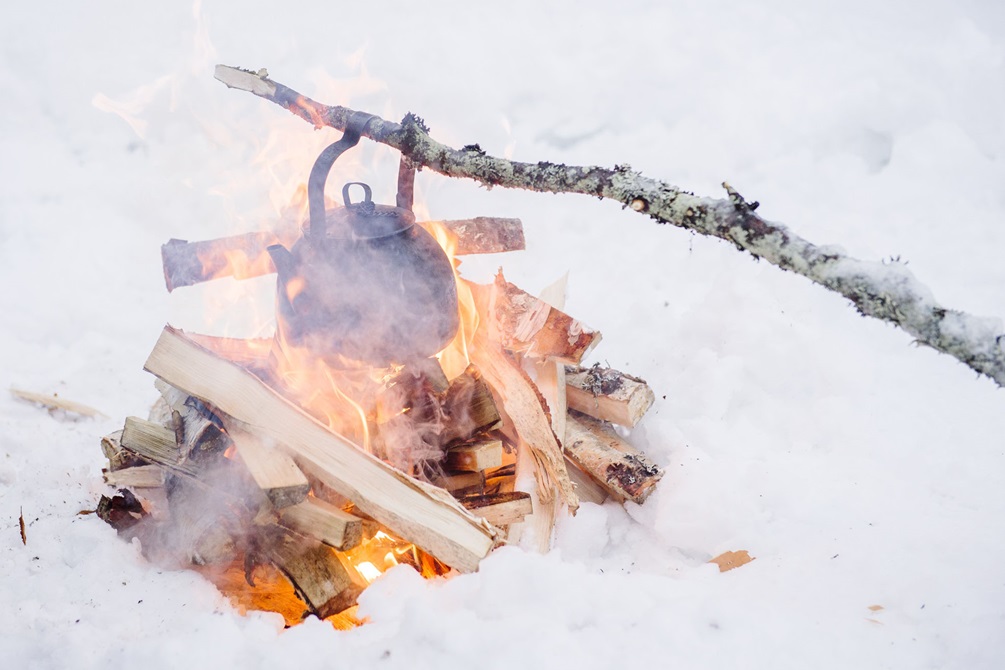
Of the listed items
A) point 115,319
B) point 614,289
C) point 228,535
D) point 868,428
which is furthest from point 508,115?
point 228,535

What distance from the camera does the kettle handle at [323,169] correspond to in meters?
2.00

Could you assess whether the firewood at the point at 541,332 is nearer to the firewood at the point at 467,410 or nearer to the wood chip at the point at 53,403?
the firewood at the point at 467,410

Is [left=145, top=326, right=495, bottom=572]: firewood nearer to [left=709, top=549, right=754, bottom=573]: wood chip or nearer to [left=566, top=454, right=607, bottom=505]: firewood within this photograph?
[left=566, top=454, right=607, bottom=505]: firewood

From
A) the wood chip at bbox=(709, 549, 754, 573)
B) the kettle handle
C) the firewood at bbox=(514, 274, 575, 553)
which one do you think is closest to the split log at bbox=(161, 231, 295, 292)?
the kettle handle

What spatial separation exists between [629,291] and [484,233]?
141 cm

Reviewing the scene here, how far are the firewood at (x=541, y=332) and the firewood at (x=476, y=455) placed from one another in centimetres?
41

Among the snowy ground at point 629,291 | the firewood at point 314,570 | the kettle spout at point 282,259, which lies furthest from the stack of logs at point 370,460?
the kettle spout at point 282,259

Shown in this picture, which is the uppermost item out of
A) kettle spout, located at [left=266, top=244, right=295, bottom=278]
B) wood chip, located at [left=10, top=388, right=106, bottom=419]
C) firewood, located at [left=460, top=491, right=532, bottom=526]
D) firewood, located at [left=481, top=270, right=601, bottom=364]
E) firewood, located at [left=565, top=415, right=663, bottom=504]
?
kettle spout, located at [left=266, top=244, right=295, bottom=278]

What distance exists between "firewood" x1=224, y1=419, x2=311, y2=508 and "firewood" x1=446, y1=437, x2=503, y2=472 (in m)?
0.62

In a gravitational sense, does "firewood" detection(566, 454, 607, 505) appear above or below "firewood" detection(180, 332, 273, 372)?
below

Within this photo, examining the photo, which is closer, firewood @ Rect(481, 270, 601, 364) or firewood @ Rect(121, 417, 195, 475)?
firewood @ Rect(121, 417, 195, 475)

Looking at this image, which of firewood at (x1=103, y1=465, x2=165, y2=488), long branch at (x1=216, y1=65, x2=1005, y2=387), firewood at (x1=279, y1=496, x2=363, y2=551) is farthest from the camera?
firewood at (x1=103, y1=465, x2=165, y2=488)

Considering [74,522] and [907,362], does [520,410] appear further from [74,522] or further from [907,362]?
[907,362]

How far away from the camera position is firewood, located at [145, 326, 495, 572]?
199cm
